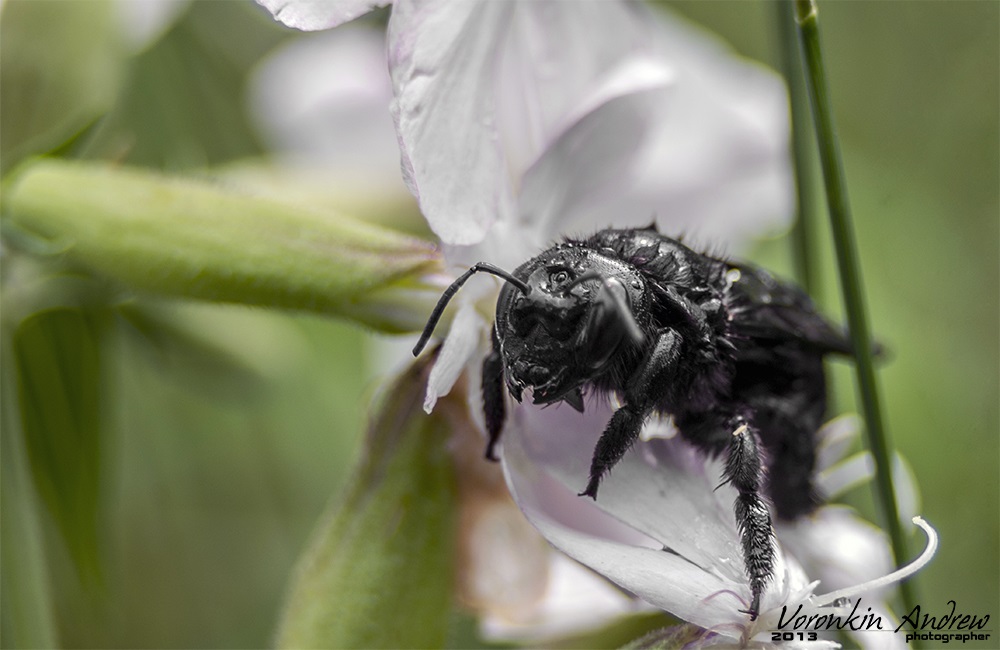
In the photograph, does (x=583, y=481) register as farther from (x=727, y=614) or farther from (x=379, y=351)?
(x=379, y=351)

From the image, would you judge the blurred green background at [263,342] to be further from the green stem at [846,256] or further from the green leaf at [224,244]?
the green stem at [846,256]

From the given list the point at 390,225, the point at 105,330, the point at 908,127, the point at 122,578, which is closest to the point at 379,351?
the point at 390,225

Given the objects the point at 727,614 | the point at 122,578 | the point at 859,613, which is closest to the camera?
the point at 727,614

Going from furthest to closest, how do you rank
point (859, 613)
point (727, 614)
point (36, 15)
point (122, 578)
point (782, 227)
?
1. point (122, 578)
2. point (782, 227)
3. point (36, 15)
4. point (859, 613)
5. point (727, 614)

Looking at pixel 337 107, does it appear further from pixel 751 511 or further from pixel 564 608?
pixel 751 511

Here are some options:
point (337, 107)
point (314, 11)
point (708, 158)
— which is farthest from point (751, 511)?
point (337, 107)

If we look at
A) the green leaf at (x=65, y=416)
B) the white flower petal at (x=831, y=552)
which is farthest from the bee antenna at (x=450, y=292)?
the green leaf at (x=65, y=416)
